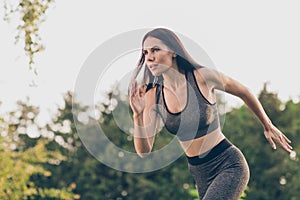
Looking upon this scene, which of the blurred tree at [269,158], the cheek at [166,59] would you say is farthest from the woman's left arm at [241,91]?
the blurred tree at [269,158]

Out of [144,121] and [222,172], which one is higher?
[144,121]

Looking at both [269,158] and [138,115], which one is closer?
[138,115]

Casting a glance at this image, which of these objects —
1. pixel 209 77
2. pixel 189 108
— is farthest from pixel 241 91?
pixel 189 108

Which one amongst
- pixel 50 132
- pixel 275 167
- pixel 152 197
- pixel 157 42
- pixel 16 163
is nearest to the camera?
pixel 157 42

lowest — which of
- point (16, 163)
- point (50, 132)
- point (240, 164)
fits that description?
point (50, 132)

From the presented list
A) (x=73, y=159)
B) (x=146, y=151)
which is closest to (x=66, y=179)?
Answer: (x=73, y=159)

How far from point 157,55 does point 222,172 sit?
0.83 m

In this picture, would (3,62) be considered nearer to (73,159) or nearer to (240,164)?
(240,164)

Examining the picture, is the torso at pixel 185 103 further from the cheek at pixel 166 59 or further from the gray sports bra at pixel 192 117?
the cheek at pixel 166 59

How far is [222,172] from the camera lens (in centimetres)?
507

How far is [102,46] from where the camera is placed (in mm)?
5195

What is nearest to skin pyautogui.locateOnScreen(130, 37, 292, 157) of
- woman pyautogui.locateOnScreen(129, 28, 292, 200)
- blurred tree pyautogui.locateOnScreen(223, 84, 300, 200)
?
woman pyautogui.locateOnScreen(129, 28, 292, 200)

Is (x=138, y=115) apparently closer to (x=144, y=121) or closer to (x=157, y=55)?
(x=144, y=121)

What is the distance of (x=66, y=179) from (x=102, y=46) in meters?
35.9
